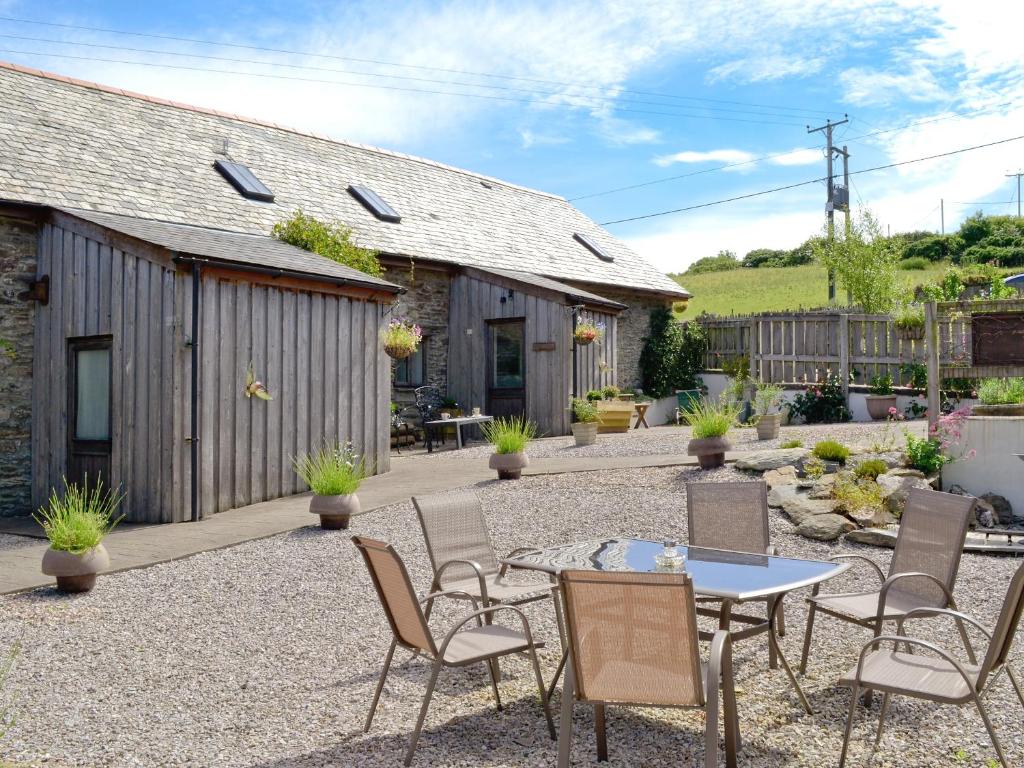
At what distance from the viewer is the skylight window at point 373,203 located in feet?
54.9

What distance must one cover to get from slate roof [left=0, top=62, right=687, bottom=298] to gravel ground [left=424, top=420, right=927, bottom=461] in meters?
3.86

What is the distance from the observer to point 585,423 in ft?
46.6

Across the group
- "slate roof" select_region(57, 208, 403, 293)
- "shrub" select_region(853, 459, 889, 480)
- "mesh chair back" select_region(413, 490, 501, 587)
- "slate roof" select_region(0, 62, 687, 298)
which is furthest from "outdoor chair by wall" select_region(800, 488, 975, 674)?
"slate roof" select_region(0, 62, 687, 298)

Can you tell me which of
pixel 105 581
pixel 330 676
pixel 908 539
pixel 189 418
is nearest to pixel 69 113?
pixel 189 418

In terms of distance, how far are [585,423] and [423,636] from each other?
10.2 metres

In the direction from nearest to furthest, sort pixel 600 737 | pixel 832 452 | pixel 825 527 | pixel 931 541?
pixel 600 737, pixel 931 541, pixel 825 527, pixel 832 452

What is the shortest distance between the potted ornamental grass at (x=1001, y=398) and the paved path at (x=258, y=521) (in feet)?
8.89

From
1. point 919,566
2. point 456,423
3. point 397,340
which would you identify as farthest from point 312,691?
point 456,423

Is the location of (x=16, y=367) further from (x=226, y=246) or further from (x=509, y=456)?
(x=509, y=456)

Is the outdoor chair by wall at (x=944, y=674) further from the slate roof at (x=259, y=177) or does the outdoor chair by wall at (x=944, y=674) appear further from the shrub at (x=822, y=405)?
the shrub at (x=822, y=405)

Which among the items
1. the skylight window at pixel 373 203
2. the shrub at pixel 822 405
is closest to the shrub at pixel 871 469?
the shrub at pixel 822 405

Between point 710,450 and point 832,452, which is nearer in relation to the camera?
point 832,452

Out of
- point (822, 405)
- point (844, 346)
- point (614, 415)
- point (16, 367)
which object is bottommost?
point (614, 415)

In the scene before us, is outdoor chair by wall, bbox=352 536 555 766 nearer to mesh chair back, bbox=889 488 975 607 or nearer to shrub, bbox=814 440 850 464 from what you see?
mesh chair back, bbox=889 488 975 607
